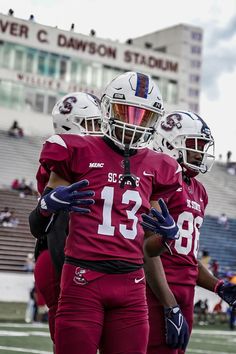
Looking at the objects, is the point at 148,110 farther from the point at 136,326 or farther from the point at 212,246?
the point at 212,246

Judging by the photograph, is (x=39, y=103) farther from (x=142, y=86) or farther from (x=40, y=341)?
(x=142, y=86)

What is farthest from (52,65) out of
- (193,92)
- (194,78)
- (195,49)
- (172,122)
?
(194,78)

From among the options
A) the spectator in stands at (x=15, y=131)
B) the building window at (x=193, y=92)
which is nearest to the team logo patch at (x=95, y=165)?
the spectator in stands at (x=15, y=131)

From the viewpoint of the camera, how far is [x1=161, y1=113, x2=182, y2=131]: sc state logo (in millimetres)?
5479

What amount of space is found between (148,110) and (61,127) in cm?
131

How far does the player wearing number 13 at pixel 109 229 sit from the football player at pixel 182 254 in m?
0.35

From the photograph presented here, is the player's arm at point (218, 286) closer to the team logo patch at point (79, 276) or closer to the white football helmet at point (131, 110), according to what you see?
the white football helmet at point (131, 110)

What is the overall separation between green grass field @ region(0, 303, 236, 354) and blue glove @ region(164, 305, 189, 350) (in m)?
5.32

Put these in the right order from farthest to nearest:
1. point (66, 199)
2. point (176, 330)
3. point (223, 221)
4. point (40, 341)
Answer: point (223, 221) < point (40, 341) < point (176, 330) < point (66, 199)

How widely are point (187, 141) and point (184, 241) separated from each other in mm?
693

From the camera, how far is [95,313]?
12.2 ft

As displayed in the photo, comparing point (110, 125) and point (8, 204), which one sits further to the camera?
point (8, 204)

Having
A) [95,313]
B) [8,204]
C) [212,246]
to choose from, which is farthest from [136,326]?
[212,246]

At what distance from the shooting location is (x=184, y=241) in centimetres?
504
